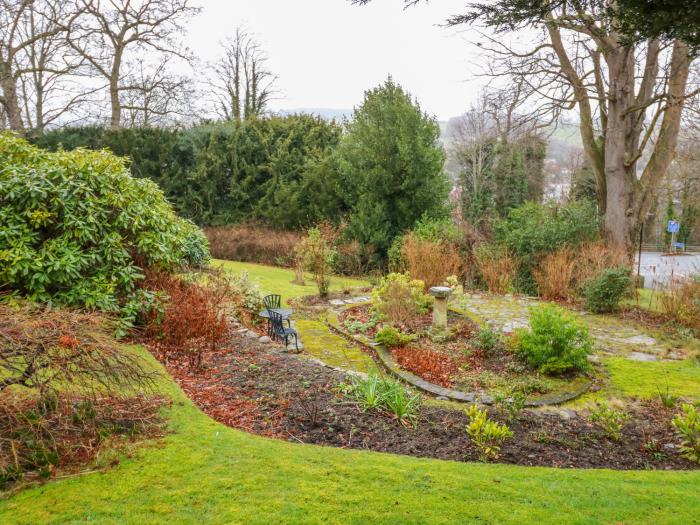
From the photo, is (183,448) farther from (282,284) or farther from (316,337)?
(282,284)

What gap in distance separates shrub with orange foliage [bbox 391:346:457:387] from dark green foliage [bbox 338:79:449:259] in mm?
7160

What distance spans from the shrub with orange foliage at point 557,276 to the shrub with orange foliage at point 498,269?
0.59m

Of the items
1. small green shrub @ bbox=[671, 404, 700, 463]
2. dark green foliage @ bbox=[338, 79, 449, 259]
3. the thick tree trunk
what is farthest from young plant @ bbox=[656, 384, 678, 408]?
dark green foliage @ bbox=[338, 79, 449, 259]

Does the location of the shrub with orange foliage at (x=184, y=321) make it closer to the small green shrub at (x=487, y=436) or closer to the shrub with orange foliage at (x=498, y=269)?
the small green shrub at (x=487, y=436)

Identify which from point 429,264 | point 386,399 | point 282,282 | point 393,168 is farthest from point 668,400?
point 393,168

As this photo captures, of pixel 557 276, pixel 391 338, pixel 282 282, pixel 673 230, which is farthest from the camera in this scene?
pixel 673 230

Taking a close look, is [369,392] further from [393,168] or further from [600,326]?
[393,168]

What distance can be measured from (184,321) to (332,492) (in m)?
3.45

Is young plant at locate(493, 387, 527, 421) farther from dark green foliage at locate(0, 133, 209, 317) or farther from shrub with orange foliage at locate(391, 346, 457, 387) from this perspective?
dark green foliage at locate(0, 133, 209, 317)

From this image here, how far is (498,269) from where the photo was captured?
1029 cm

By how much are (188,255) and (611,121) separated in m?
10.2

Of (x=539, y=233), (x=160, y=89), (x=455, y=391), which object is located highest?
(x=160, y=89)

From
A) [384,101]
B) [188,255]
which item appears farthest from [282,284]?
[384,101]

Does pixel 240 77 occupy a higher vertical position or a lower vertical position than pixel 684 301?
higher
